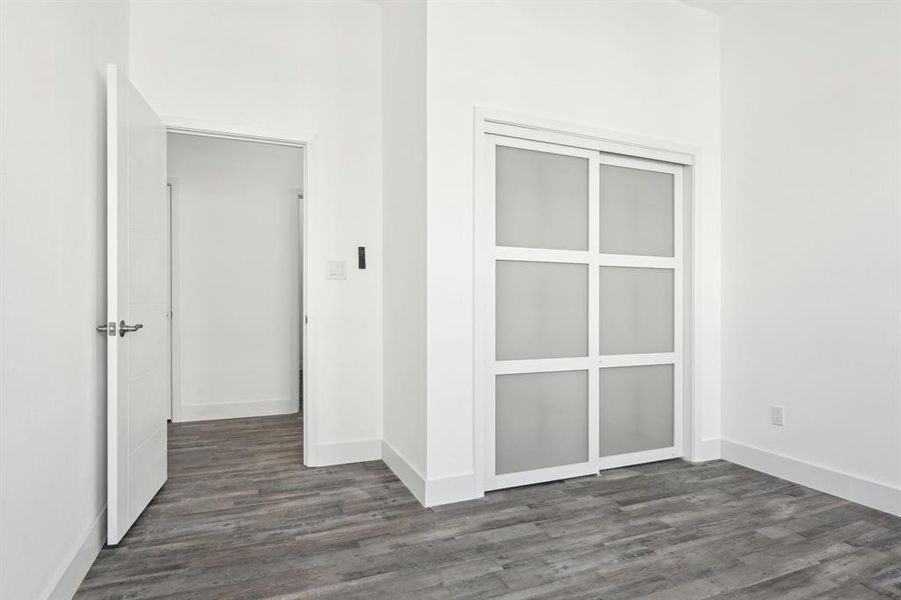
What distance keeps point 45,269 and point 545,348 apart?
234cm

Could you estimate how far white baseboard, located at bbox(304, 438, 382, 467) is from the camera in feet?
10.9

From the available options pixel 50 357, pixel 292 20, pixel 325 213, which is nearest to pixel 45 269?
pixel 50 357

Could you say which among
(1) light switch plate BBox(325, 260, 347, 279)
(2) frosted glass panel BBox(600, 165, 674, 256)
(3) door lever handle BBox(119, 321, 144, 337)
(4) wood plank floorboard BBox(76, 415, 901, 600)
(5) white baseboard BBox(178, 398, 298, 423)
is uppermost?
(2) frosted glass panel BBox(600, 165, 674, 256)

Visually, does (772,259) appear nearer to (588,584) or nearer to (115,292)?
(588,584)

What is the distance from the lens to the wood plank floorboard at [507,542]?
6.26 feet

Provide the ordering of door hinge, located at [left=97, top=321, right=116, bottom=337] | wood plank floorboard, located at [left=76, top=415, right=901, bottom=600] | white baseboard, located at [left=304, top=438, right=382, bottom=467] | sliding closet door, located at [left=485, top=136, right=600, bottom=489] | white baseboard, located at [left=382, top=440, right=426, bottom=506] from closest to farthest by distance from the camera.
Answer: wood plank floorboard, located at [left=76, top=415, right=901, bottom=600] → door hinge, located at [left=97, top=321, right=116, bottom=337] → white baseboard, located at [left=382, top=440, right=426, bottom=506] → sliding closet door, located at [left=485, top=136, right=600, bottom=489] → white baseboard, located at [left=304, top=438, right=382, bottom=467]

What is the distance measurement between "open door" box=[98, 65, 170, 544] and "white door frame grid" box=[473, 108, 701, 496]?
1.66 meters

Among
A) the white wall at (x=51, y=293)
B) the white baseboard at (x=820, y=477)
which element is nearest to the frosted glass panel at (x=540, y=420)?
the white baseboard at (x=820, y=477)

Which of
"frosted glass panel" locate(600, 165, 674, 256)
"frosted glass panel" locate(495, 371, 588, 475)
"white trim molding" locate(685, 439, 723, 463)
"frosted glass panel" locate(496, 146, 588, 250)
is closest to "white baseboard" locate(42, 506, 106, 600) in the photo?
"frosted glass panel" locate(495, 371, 588, 475)

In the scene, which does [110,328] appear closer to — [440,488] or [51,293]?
[51,293]

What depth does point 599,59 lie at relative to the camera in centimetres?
316

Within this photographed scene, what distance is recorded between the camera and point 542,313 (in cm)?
301

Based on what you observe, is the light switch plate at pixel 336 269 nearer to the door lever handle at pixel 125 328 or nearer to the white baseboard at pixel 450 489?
the door lever handle at pixel 125 328

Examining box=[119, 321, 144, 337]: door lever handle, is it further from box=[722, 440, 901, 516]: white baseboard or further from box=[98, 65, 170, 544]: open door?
box=[722, 440, 901, 516]: white baseboard
